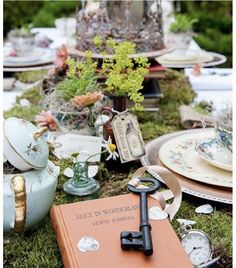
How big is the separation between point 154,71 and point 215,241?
781 millimetres

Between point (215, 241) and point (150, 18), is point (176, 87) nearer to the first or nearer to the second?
point (150, 18)

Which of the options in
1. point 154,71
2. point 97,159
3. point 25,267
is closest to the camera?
point 25,267

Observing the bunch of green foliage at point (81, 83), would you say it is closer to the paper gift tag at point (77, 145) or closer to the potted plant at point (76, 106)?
the potted plant at point (76, 106)

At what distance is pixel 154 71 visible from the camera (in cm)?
155

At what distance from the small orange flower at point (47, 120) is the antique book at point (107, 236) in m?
0.47

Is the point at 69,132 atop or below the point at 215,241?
atop

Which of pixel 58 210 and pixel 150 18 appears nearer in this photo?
pixel 58 210

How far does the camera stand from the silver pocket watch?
81 cm

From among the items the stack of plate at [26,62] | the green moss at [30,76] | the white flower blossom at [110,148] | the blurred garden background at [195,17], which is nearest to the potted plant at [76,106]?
the white flower blossom at [110,148]

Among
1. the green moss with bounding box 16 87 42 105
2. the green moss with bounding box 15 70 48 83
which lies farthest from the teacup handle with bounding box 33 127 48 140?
the green moss with bounding box 15 70 48 83

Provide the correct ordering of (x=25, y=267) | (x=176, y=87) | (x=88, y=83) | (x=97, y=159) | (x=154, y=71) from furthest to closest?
(x=176, y=87) → (x=154, y=71) → (x=88, y=83) → (x=97, y=159) → (x=25, y=267)

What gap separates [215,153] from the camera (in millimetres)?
1104

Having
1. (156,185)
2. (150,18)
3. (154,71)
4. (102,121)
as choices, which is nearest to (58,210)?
(156,185)

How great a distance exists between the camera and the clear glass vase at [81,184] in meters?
0.95
